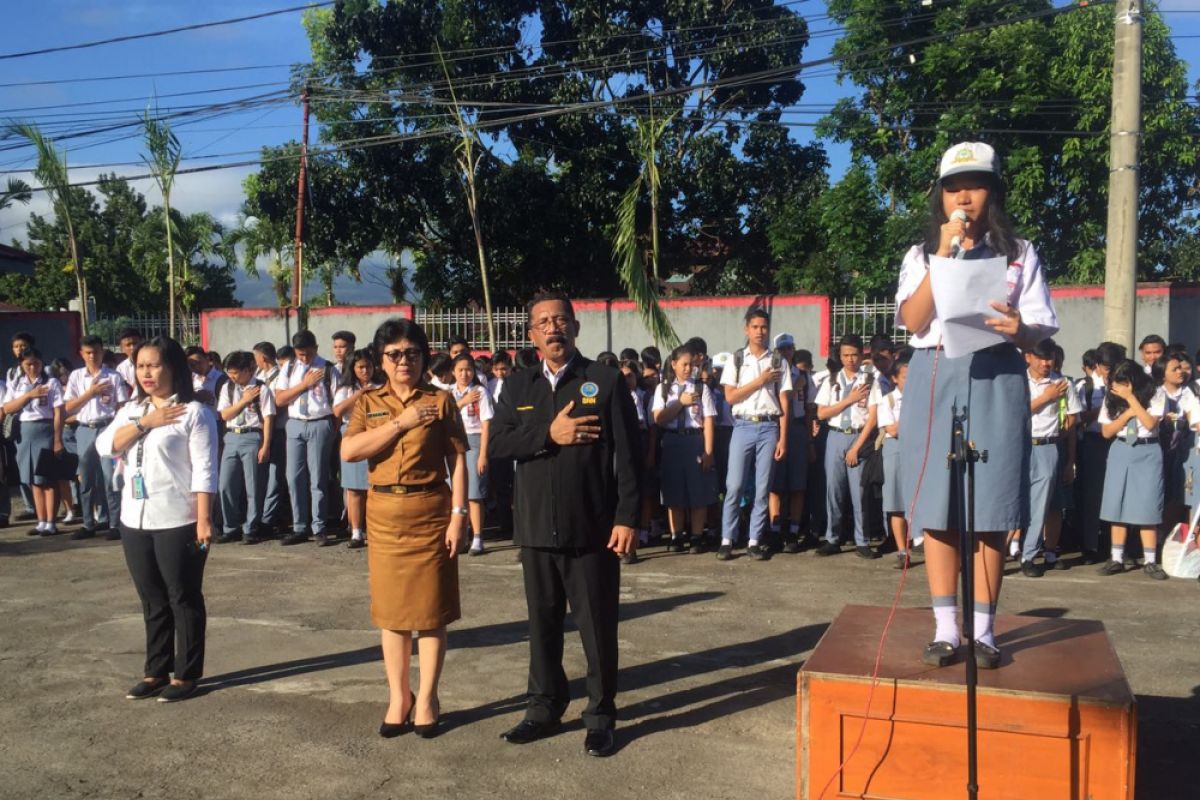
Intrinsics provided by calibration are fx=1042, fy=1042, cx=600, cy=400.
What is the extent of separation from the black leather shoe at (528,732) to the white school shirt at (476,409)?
15.5ft

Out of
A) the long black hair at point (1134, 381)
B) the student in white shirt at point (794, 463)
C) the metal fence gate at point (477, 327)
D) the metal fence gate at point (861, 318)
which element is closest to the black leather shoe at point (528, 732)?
the student in white shirt at point (794, 463)

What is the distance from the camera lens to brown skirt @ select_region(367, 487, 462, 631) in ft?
16.8

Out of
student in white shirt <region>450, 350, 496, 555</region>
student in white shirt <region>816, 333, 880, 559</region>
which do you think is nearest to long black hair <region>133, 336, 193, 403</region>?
student in white shirt <region>450, 350, 496, 555</region>

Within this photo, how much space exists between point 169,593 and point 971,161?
15.3 feet

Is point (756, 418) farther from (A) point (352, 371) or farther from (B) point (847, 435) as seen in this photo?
(A) point (352, 371)

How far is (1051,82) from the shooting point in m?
19.8

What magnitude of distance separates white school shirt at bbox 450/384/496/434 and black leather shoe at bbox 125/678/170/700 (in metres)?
4.21

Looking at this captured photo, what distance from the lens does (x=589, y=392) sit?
5.04 meters

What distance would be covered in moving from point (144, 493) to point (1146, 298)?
1449 cm

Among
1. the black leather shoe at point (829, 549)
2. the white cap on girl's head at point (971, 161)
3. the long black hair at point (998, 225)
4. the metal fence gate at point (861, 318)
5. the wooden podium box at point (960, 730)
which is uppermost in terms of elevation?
the white cap on girl's head at point (971, 161)

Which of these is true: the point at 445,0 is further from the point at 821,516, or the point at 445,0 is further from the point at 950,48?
the point at 821,516

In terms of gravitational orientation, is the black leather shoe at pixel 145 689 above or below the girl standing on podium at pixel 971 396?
below

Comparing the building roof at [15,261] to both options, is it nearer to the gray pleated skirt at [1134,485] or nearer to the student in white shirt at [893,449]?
the student in white shirt at [893,449]

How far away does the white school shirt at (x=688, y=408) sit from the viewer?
9.65m
